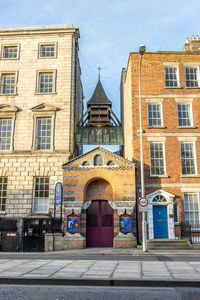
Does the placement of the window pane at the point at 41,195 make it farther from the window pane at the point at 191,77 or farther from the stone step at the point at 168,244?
the window pane at the point at 191,77

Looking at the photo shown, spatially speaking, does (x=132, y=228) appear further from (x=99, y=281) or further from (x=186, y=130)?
(x=99, y=281)

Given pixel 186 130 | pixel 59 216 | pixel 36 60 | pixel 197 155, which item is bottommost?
pixel 59 216

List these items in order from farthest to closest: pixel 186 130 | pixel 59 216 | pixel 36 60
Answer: pixel 36 60, pixel 186 130, pixel 59 216

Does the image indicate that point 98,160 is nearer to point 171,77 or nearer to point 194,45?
point 171,77

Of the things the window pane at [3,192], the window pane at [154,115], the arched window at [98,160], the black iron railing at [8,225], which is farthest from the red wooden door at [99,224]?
the window pane at [154,115]

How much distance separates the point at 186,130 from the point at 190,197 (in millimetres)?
4936

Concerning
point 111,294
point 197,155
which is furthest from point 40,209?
point 111,294

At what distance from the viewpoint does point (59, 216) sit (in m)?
18.3

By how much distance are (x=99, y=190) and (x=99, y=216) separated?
5.75 ft

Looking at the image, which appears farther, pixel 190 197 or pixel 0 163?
pixel 0 163

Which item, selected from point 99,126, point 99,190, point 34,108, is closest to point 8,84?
point 34,108

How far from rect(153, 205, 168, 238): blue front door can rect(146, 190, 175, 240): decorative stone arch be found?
252 mm

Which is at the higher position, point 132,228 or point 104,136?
point 104,136

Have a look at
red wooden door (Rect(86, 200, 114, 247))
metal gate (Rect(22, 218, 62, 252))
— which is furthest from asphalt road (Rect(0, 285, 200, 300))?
red wooden door (Rect(86, 200, 114, 247))
